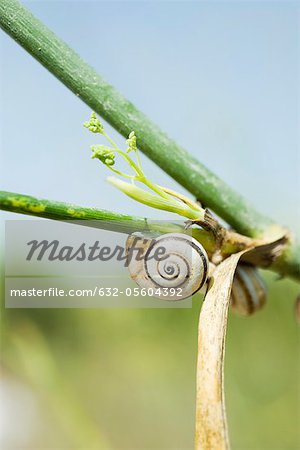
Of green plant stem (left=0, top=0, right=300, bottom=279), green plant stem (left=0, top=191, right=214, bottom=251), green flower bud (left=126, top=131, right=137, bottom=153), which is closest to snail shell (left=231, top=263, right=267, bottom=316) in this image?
green plant stem (left=0, top=0, right=300, bottom=279)

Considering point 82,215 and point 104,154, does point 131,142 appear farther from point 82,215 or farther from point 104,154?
point 82,215

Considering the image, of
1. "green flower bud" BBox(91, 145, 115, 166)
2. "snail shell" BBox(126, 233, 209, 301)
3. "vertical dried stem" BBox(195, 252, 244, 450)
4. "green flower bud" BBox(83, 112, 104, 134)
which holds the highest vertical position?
"green flower bud" BBox(83, 112, 104, 134)

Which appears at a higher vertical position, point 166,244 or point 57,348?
point 57,348

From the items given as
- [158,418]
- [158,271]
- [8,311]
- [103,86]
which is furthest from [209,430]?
[158,418]

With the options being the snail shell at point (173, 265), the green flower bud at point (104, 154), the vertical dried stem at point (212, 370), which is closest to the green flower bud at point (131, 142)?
the green flower bud at point (104, 154)

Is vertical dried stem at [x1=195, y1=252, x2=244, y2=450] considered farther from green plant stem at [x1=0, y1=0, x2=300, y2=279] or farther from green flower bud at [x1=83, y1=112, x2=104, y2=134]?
green flower bud at [x1=83, y1=112, x2=104, y2=134]

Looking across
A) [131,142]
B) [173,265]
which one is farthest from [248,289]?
Answer: [131,142]

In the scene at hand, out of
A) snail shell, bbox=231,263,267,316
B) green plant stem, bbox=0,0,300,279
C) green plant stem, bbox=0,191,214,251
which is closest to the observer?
green plant stem, bbox=0,191,214,251

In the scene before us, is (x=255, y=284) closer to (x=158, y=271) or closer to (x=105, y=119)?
(x=158, y=271)
